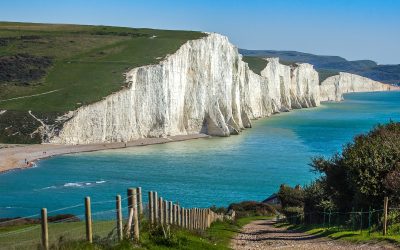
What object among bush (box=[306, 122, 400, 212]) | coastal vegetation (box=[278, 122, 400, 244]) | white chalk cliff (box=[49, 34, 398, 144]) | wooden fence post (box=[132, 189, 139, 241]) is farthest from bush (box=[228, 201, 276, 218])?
white chalk cliff (box=[49, 34, 398, 144])

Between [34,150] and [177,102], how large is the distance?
100ft

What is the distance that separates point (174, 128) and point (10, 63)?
2982 cm

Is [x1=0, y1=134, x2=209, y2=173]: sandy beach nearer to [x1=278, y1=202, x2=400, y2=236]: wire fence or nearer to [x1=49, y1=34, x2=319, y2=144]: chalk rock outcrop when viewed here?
[x1=49, y1=34, x2=319, y2=144]: chalk rock outcrop

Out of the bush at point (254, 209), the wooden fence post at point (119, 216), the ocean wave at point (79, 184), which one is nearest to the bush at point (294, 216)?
the bush at point (254, 209)

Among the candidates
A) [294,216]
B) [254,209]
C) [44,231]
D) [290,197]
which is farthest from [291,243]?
[254,209]

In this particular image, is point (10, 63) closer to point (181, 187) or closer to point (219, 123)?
point (219, 123)

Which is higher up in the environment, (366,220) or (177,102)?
(177,102)

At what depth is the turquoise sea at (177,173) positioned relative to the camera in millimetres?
49756

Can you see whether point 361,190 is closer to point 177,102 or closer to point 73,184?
point 73,184

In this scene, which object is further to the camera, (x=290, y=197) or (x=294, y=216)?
(x=290, y=197)

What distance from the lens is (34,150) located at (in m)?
77.7

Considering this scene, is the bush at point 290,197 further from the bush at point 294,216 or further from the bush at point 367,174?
the bush at point 367,174

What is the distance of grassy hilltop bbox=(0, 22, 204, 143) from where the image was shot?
8686 centimetres

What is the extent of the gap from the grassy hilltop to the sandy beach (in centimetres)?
345
